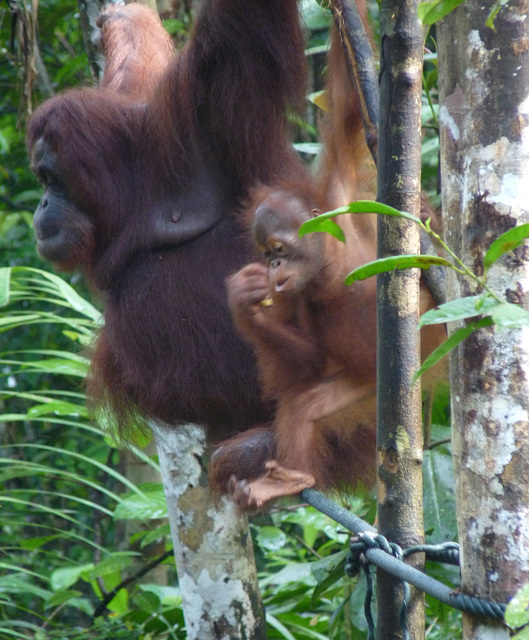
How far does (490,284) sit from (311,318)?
997mm

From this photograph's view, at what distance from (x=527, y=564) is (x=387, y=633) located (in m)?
0.31

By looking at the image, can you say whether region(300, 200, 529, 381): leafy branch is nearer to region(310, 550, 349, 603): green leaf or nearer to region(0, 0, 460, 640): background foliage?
region(0, 0, 460, 640): background foliage

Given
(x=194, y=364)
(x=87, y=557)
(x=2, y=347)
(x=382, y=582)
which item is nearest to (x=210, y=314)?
(x=194, y=364)

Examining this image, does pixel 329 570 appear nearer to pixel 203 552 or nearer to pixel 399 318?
pixel 203 552

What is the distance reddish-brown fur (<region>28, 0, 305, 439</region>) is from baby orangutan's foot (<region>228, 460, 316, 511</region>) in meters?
0.46

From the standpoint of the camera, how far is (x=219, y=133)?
2.31 m

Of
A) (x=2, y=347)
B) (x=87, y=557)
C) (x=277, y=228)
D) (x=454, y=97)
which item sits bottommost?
(x=87, y=557)

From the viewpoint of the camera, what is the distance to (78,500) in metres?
2.66

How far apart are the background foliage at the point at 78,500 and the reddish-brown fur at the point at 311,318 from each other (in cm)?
32

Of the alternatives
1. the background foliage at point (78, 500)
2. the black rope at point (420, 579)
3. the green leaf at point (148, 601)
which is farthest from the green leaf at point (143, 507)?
the black rope at point (420, 579)

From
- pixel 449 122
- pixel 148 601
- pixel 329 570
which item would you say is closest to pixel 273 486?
pixel 329 570

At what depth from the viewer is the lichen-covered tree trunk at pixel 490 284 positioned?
1.00 metres

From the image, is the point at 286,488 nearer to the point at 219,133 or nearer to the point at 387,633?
the point at 387,633

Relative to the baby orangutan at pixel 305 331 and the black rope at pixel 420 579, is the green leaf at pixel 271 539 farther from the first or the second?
the black rope at pixel 420 579
